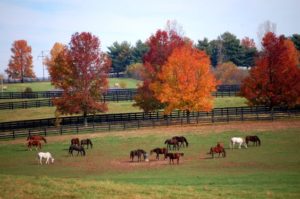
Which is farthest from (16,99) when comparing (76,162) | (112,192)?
(112,192)

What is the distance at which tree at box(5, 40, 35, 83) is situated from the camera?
321 feet

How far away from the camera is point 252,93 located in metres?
47.2

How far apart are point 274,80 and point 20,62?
223 feet

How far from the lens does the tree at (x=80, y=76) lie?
46.1 metres

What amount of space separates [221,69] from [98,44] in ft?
150

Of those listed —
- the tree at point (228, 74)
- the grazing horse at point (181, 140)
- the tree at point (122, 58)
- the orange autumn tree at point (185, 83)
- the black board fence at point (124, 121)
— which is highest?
the tree at point (122, 58)

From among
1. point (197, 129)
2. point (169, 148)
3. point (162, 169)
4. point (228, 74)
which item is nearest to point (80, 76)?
point (197, 129)

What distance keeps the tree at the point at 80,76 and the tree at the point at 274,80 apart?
1681 centimetres

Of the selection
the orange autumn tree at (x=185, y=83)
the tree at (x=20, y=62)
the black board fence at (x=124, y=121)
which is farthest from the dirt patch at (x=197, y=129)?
the tree at (x=20, y=62)

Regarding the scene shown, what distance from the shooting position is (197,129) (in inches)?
1651

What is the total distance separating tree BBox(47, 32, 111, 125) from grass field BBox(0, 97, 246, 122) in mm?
11619

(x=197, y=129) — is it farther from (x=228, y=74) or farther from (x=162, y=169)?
(x=228, y=74)

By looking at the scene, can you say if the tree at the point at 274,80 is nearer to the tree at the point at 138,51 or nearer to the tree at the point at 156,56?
the tree at the point at 156,56

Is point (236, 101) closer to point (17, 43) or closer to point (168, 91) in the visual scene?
point (168, 91)
